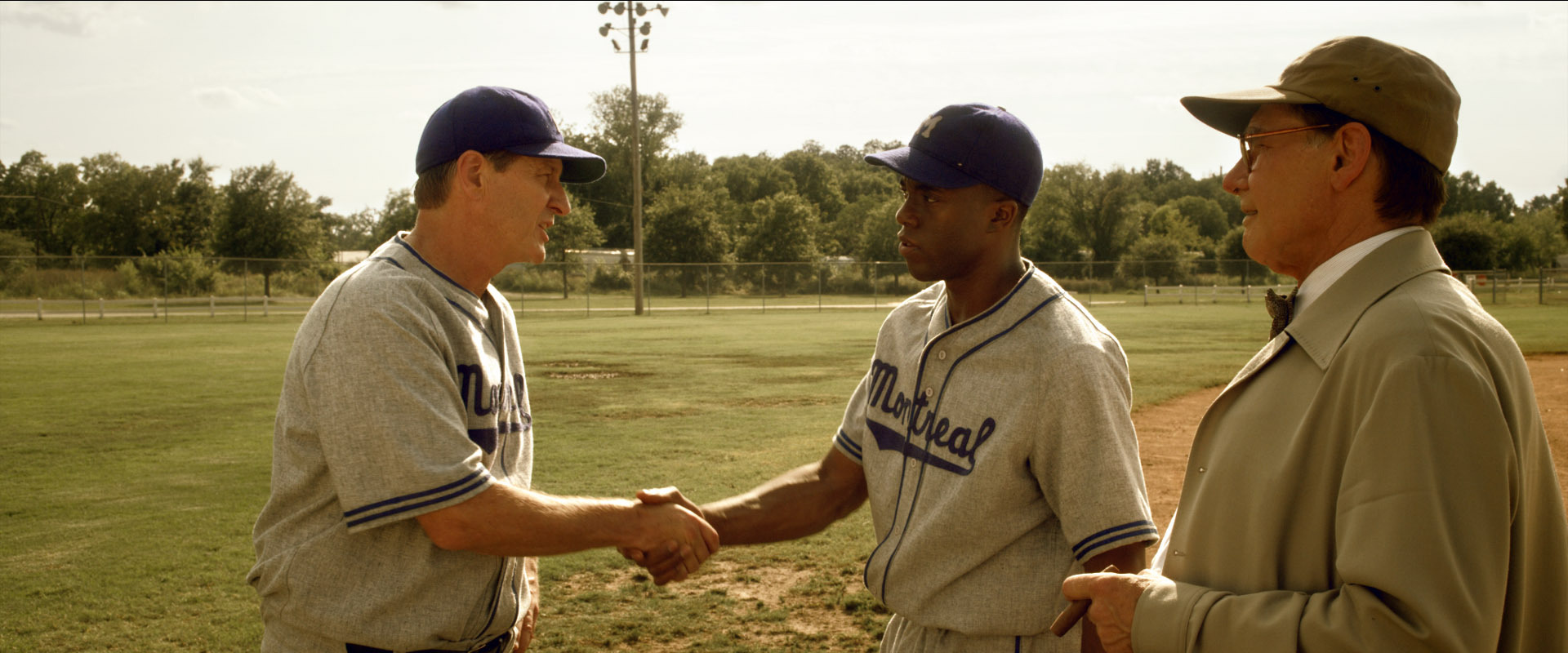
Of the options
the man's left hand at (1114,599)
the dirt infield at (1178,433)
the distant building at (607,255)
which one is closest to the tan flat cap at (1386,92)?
the man's left hand at (1114,599)

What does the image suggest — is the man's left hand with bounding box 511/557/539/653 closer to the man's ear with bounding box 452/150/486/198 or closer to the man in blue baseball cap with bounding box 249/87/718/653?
the man in blue baseball cap with bounding box 249/87/718/653

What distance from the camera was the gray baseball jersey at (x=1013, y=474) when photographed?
7.35 feet

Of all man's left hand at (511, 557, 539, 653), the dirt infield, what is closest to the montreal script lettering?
man's left hand at (511, 557, 539, 653)

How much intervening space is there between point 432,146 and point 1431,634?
2409 mm

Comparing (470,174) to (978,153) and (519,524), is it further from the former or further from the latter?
(978,153)

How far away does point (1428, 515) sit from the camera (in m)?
1.47

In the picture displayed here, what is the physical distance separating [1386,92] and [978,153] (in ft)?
3.18

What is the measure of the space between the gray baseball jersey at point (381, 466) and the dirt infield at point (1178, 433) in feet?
16.9

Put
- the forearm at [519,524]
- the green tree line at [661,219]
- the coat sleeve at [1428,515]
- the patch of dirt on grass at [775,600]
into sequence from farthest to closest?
the green tree line at [661,219] → the patch of dirt on grass at [775,600] → the forearm at [519,524] → the coat sleeve at [1428,515]

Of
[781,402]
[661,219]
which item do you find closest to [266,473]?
[781,402]

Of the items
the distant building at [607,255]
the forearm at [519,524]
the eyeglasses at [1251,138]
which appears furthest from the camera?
the distant building at [607,255]

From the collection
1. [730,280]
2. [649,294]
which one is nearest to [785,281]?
[730,280]

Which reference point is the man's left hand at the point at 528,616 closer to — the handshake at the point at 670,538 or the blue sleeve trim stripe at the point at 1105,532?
the handshake at the point at 670,538

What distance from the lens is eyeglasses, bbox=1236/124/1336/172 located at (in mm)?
1927
